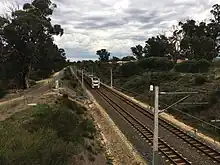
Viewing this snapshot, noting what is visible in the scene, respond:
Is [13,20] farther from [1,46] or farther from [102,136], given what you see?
[102,136]

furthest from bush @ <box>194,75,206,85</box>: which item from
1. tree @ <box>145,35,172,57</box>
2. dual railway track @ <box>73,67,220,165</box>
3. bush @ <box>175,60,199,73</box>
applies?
tree @ <box>145,35,172,57</box>

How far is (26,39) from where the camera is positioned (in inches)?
2298

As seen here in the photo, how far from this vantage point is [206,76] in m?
64.1

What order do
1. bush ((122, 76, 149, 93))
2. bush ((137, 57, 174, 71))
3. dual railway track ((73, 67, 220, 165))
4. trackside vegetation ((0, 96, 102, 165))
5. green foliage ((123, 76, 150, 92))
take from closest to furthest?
trackside vegetation ((0, 96, 102, 165)), dual railway track ((73, 67, 220, 165)), bush ((122, 76, 149, 93)), green foliage ((123, 76, 150, 92)), bush ((137, 57, 174, 71))

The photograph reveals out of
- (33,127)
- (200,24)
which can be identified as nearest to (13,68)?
(33,127)

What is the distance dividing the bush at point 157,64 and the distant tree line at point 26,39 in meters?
34.4

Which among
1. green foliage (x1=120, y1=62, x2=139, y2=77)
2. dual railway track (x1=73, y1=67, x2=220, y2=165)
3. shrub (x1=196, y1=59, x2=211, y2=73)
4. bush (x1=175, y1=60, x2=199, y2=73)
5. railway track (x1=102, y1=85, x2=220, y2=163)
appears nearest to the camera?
dual railway track (x1=73, y1=67, x2=220, y2=165)

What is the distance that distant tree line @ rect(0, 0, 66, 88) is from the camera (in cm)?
5666

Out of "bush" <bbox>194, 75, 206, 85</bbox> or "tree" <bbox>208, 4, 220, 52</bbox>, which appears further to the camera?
"tree" <bbox>208, 4, 220, 52</bbox>

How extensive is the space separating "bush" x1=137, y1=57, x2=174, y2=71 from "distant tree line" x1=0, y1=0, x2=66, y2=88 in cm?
3442

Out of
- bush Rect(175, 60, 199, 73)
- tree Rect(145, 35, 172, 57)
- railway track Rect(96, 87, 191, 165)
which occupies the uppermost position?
tree Rect(145, 35, 172, 57)

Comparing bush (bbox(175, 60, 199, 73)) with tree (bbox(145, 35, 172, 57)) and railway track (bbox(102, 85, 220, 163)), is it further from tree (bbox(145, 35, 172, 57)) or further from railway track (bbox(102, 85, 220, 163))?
railway track (bbox(102, 85, 220, 163))

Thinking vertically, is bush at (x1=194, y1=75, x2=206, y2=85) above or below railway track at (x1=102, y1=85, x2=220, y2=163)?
above

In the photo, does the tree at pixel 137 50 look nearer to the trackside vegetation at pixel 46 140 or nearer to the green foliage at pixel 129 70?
the green foliage at pixel 129 70
